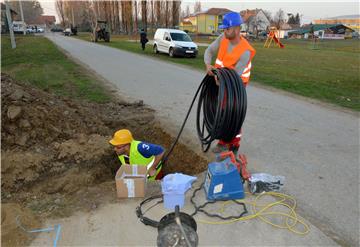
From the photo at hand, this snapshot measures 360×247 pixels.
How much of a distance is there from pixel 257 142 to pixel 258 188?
1.99m

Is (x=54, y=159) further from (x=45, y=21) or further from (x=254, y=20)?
(x=45, y=21)

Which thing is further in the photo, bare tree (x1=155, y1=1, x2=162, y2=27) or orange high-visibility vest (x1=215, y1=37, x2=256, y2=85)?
bare tree (x1=155, y1=1, x2=162, y2=27)

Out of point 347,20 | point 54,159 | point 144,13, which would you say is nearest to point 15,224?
point 54,159

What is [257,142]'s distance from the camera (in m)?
5.77

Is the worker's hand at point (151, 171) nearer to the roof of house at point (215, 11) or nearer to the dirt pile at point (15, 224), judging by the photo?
the dirt pile at point (15, 224)

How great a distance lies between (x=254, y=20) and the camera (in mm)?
74375

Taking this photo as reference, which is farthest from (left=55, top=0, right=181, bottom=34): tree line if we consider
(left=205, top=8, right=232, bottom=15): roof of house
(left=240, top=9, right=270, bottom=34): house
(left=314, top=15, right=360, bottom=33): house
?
(left=314, top=15, right=360, bottom=33): house

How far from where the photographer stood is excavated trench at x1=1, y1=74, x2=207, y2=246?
3611 millimetres

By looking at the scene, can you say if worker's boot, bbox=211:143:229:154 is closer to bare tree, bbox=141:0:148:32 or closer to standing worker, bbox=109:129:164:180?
standing worker, bbox=109:129:164:180

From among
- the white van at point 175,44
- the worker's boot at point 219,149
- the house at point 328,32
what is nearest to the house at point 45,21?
the house at point 328,32

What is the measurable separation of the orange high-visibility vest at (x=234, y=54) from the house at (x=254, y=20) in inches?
2843

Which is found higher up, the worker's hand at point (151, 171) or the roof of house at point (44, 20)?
the roof of house at point (44, 20)

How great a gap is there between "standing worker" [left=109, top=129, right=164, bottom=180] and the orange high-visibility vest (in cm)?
158

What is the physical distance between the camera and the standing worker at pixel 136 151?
4.41 meters
